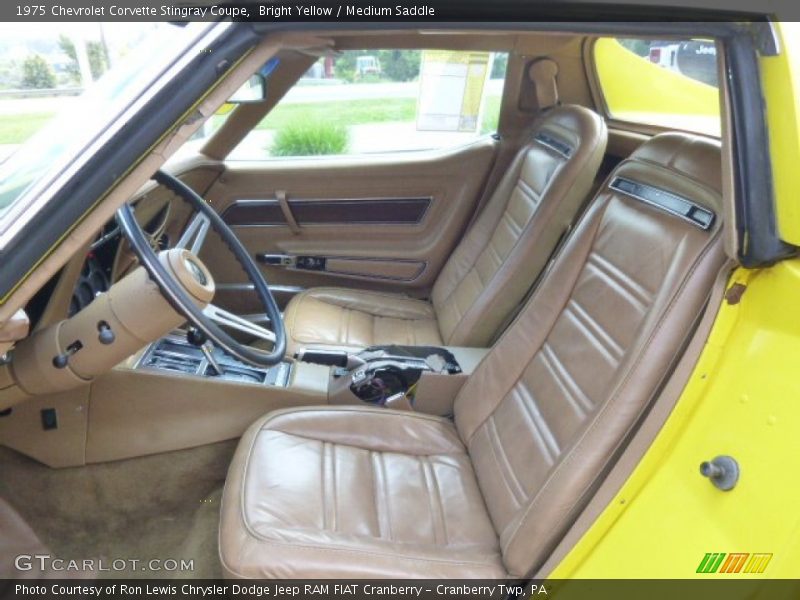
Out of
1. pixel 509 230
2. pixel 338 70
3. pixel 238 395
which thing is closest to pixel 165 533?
pixel 238 395

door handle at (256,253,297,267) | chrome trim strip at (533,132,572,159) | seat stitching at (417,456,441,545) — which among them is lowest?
door handle at (256,253,297,267)

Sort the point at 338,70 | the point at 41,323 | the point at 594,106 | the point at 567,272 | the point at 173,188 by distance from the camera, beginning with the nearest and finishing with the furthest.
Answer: the point at 41,323 → the point at 567,272 → the point at 173,188 → the point at 338,70 → the point at 594,106

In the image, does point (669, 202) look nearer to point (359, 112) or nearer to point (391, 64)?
point (391, 64)

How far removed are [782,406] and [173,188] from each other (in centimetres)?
142

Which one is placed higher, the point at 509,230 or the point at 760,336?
the point at 760,336

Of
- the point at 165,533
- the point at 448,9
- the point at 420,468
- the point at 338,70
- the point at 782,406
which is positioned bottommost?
the point at 165,533

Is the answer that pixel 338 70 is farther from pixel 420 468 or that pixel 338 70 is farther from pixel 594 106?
pixel 420 468

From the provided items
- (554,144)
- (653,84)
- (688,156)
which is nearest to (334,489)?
(688,156)

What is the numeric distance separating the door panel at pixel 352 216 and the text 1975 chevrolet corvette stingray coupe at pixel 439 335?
0.02 meters

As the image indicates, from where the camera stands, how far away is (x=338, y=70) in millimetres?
2273

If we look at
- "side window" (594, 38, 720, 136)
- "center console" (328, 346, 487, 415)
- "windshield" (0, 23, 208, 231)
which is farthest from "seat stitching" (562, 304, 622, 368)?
"side window" (594, 38, 720, 136)

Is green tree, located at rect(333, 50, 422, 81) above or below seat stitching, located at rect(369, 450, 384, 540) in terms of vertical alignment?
above

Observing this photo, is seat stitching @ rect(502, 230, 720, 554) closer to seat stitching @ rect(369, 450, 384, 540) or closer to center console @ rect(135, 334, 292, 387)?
seat stitching @ rect(369, 450, 384, 540)

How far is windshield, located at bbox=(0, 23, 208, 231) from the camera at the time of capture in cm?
94
